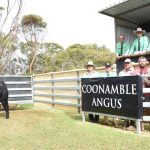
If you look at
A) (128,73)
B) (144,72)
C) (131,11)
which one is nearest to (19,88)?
(131,11)

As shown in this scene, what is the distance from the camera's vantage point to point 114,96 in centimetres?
946

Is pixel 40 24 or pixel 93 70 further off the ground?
pixel 40 24

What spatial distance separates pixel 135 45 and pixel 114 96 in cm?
198

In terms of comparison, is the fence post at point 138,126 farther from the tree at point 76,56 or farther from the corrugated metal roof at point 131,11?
the tree at point 76,56

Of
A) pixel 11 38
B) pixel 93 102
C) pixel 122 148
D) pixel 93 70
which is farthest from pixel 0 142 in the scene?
pixel 11 38

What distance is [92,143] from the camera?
7.51m

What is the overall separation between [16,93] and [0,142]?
8.42 m

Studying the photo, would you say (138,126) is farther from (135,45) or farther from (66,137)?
(135,45)

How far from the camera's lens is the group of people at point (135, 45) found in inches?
415

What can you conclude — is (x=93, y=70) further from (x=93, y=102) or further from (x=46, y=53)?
(x=46, y=53)

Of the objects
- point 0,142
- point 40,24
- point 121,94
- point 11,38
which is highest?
point 40,24

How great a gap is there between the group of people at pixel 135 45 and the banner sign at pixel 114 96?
1.37m

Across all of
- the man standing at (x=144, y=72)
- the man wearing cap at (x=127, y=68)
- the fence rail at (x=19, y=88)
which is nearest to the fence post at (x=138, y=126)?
the man standing at (x=144, y=72)

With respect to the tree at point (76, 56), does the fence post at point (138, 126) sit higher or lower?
lower
